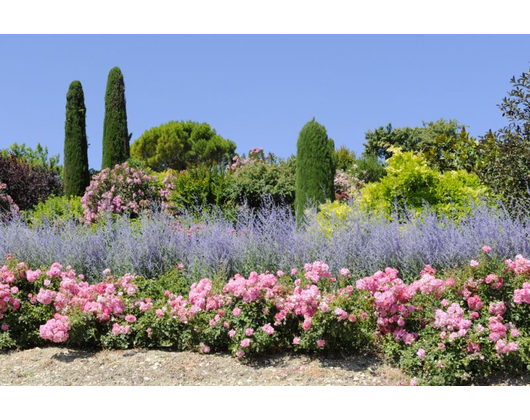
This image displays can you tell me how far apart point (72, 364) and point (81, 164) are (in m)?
15.5

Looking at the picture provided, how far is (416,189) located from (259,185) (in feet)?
18.7

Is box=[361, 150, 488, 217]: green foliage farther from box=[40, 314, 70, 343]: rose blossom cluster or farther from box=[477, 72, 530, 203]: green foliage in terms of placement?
box=[40, 314, 70, 343]: rose blossom cluster

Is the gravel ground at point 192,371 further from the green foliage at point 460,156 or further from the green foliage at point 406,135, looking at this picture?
the green foliage at point 406,135

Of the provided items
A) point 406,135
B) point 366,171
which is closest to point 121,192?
point 366,171

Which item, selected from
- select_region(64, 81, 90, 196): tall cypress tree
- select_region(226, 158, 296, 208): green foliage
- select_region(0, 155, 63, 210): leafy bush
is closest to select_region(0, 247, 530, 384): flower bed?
select_region(226, 158, 296, 208): green foliage

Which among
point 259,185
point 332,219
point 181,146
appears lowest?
point 332,219

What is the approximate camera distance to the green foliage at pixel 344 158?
2072 centimetres

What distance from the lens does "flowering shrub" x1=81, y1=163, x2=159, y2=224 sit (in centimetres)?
1338

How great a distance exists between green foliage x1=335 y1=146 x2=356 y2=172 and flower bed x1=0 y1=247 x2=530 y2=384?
16.1 metres

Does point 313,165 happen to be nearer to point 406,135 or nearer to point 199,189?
point 199,189

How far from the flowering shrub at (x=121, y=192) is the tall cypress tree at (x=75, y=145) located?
16.3 ft

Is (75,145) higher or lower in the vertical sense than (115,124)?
lower

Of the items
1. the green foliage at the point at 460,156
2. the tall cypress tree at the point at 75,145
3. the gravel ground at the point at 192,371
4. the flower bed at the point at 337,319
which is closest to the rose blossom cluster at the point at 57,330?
the flower bed at the point at 337,319

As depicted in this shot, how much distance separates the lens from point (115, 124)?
19281mm
